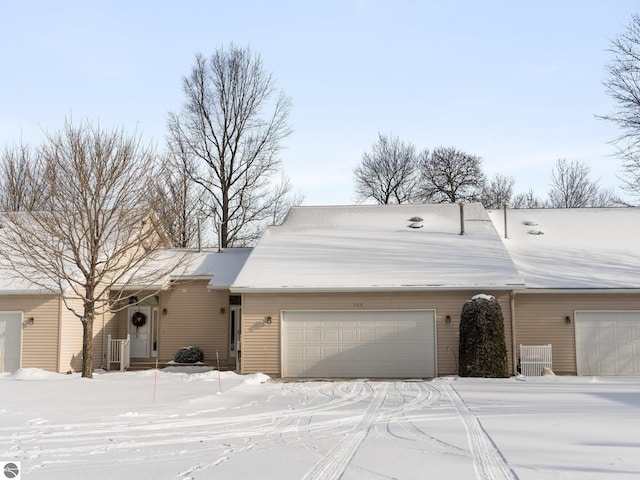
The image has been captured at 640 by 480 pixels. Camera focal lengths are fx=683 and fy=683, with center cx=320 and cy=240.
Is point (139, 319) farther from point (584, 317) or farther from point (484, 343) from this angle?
point (584, 317)

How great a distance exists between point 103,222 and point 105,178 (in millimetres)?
1150

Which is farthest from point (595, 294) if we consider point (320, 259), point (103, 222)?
point (103, 222)

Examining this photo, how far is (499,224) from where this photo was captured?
24.4 meters

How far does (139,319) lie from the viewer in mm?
22203

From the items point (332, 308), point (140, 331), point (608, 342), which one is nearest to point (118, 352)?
point (140, 331)

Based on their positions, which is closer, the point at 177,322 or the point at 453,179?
the point at 177,322

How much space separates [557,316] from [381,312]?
16.3ft

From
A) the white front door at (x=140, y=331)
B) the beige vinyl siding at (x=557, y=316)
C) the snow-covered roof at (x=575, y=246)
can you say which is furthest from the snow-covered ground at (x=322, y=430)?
the white front door at (x=140, y=331)

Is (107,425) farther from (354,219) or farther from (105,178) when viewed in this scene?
(354,219)

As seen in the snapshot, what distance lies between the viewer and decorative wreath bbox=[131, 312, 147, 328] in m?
22.2

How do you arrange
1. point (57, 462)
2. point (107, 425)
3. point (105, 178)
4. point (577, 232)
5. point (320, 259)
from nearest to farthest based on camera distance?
point (57, 462) → point (107, 425) → point (105, 178) → point (320, 259) → point (577, 232)

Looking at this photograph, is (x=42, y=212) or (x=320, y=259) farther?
(x=320, y=259)

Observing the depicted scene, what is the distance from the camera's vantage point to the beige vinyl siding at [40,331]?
19453 millimetres

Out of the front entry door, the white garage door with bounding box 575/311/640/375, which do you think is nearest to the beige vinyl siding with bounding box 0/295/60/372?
the front entry door
